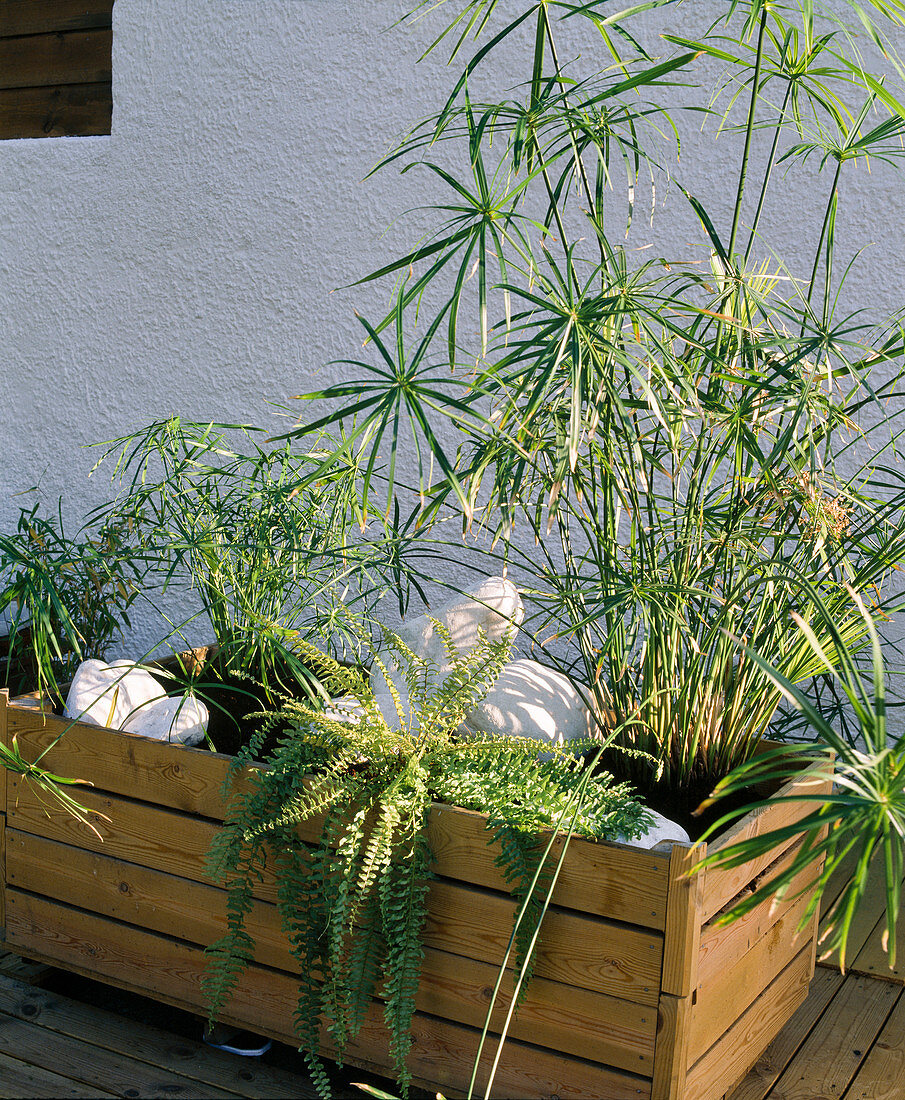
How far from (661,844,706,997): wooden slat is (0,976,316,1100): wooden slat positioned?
0.65 m

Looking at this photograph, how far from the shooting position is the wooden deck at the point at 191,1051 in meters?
1.60

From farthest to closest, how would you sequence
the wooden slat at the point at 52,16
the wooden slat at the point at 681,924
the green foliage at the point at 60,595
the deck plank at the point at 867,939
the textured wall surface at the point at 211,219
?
1. the wooden slat at the point at 52,16
2. the textured wall surface at the point at 211,219
3. the deck plank at the point at 867,939
4. the green foliage at the point at 60,595
5. the wooden slat at the point at 681,924

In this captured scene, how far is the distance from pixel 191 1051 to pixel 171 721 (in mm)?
537

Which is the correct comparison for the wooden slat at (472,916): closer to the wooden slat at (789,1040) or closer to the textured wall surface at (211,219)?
the wooden slat at (789,1040)

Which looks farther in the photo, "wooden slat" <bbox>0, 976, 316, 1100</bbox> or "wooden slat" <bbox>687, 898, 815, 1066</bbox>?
"wooden slat" <bbox>0, 976, 316, 1100</bbox>

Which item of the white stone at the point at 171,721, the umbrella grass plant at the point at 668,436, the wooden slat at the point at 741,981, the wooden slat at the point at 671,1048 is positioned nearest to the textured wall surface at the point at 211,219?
the umbrella grass plant at the point at 668,436

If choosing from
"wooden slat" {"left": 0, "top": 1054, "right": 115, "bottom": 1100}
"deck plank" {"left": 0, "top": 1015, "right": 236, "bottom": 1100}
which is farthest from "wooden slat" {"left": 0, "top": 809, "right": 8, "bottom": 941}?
"wooden slat" {"left": 0, "top": 1054, "right": 115, "bottom": 1100}

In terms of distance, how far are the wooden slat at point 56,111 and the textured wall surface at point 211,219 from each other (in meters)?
0.08

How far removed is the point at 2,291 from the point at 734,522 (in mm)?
2965

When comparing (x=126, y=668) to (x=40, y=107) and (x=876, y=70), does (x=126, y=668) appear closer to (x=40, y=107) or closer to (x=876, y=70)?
(x=876, y=70)

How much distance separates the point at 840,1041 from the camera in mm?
1764

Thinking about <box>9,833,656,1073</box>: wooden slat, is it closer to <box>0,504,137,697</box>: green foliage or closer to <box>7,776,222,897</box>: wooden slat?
<box>7,776,222,897</box>: wooden slat

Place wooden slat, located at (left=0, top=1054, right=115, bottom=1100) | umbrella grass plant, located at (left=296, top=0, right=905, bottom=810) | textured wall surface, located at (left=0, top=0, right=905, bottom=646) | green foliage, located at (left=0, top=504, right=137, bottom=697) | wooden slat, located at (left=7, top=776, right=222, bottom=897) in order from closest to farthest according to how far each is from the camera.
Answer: umbrella grass plant, located at (left=296, top=0, right=905, bottom=810), wooden slat, located at (left=0, top=1054, right=115, bottom=1100), wooden slat, located at (left=7, top=776, right=222, bottom=897), green foliage, located at (left=0, top=504, right=137, bottom=697), textured wall surface, located at (left=0, top=0, right=905, bottom=646)

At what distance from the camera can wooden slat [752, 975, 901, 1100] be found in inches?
→ 64.2
